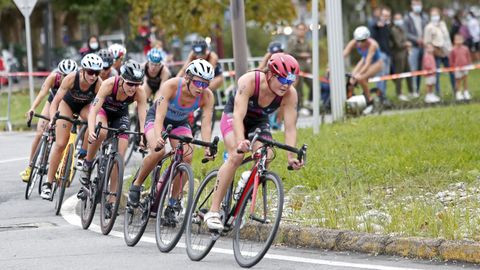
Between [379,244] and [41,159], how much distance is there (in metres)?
6.19

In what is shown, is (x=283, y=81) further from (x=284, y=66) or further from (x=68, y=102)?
(x=68, y=102)

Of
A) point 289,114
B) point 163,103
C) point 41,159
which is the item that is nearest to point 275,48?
point 41,159

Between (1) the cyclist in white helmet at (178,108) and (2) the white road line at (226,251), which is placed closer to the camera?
(2) the white road line at (226,251)

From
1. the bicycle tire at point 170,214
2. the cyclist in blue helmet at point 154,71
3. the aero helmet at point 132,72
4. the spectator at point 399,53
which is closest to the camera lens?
the bicycle tire at point 170,214

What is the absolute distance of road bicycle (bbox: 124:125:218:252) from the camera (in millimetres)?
11398

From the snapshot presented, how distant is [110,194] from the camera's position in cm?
1273

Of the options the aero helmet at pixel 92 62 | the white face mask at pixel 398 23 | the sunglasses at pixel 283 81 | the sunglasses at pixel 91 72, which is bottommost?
the sunglasses at pixel 283 81

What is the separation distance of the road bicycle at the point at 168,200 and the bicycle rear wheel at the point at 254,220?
2.29 ft

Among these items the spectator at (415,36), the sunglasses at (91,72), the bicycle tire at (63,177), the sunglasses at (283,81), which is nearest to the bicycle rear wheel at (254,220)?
the sunglasses at (283,81)

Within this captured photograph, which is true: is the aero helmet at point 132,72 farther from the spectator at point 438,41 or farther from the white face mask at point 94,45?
the spectator at point 438,41

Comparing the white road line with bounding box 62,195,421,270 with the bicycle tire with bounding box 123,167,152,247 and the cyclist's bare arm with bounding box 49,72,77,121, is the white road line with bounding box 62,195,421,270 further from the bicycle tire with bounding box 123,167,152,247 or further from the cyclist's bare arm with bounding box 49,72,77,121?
the cyclist's bare arm with bounding box 49,72,77,121

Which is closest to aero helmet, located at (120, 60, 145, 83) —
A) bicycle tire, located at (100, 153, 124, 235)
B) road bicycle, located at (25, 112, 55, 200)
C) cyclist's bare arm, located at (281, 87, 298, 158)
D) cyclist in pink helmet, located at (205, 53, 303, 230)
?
bicycle tire, located at (100, 153, 124, 235)

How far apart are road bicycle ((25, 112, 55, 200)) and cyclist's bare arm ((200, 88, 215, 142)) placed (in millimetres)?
4052

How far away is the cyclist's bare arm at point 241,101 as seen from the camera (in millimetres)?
10742
